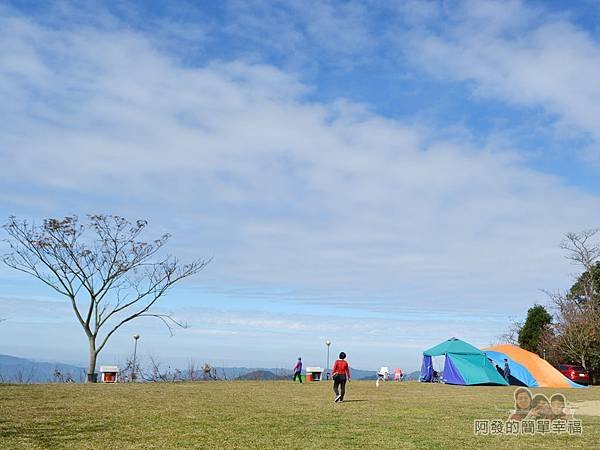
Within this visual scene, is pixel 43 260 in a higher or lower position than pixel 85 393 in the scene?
higher

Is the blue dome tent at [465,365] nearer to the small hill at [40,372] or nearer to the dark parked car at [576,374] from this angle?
the dark parked car at [576,374]

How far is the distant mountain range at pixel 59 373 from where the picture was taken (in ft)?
94.2

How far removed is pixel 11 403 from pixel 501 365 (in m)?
25.7

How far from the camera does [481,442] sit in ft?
40.1

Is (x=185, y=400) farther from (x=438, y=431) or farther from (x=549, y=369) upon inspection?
(x=549, y=369)

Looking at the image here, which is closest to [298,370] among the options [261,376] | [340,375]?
[261,376]

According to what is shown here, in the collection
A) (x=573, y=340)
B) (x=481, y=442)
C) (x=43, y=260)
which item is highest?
(x=43, y=260)

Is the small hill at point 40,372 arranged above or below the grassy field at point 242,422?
above

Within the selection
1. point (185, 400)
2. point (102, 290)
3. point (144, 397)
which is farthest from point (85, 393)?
point (102, 290)

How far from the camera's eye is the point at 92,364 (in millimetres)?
32219

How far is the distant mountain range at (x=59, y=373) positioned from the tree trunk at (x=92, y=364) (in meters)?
0.36

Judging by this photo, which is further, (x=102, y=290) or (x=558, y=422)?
(x=102, y=290)

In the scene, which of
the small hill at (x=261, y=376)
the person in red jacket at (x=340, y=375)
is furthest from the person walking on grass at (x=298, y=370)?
the person in red jacket at (x=340, y=375)

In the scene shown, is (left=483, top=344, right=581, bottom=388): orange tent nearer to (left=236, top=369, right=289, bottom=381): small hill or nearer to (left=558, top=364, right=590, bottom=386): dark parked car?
(left=558, top=364, right=590, bottom=386): dark parked car
